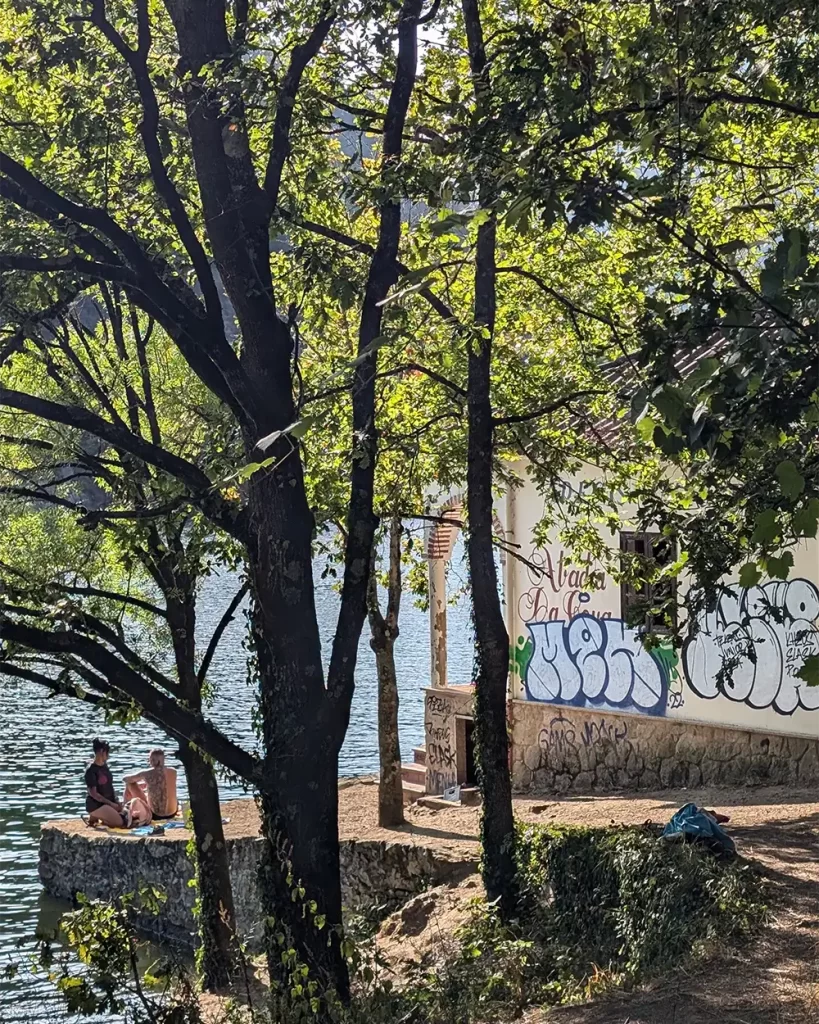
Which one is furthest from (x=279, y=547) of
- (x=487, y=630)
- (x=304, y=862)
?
(x=487, y=630)

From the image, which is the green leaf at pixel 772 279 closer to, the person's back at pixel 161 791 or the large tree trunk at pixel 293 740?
the large tree trunk at pixel 293 740

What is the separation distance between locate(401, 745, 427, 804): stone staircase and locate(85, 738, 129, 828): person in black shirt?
14.9 feet

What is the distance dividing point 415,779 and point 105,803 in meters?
4.96

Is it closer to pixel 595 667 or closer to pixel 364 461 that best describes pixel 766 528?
pixel 364 461

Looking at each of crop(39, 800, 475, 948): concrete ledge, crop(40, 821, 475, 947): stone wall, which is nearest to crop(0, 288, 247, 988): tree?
crop(39, 800, 475, 948): concrete ledge

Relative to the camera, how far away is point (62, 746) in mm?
29219

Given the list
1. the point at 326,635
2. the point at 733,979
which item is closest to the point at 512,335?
the point at 733,979

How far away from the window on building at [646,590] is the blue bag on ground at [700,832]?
1.38m

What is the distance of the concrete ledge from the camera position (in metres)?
14.0

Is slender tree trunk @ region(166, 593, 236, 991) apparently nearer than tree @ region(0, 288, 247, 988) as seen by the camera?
No

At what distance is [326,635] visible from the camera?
46.7m

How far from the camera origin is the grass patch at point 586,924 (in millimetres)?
7520

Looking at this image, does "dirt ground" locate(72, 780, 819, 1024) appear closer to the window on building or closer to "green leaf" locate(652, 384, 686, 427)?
the window on building

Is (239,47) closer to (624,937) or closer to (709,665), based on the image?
(624,937)
